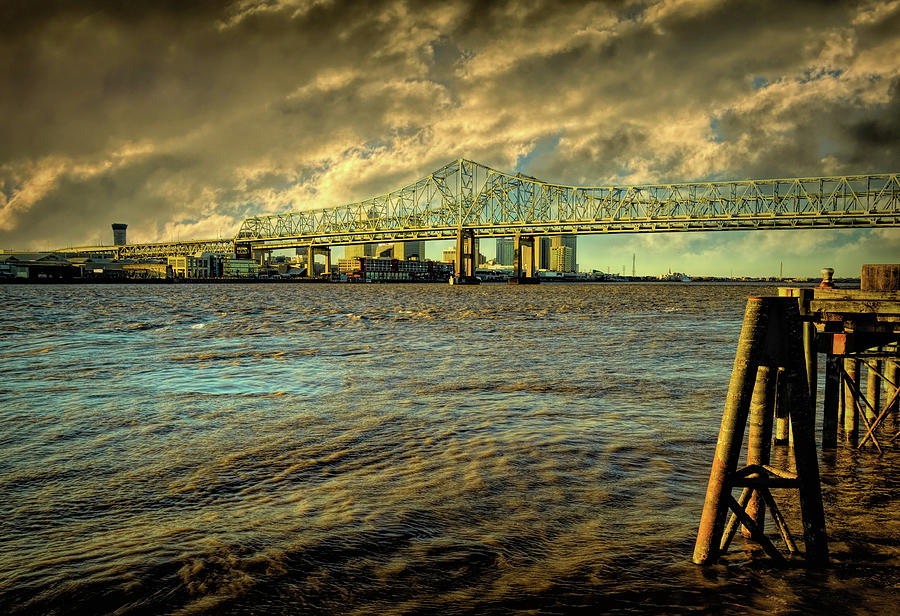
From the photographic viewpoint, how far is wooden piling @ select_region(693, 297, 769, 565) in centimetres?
487

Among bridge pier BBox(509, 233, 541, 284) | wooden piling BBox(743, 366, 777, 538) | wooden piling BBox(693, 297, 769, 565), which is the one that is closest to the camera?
wooden piling BBox(693, 297, 769, 565)

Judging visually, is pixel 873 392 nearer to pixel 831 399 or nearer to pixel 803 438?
pixel 831 399

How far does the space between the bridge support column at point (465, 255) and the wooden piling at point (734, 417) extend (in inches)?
5131

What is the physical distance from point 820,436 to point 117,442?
10.5 metres

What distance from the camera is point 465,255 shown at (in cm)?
14562

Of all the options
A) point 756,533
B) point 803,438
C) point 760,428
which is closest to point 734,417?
point 803,438

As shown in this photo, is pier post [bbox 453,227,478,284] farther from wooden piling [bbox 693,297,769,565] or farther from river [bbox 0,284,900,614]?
wooden piling [bbox 693,297,769,565]

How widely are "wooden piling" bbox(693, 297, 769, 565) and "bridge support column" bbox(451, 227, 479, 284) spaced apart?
130 metres

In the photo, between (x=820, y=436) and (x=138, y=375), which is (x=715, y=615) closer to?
(x=820, y=436)

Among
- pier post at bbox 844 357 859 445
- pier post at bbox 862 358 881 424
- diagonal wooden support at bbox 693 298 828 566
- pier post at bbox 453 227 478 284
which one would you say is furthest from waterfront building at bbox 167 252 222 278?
diagonal wooden support at bbox 693 298 828 566

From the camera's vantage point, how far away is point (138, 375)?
1532 centimetres

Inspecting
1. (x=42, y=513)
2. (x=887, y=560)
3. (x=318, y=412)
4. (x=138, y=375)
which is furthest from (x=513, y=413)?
(x=138, y=375)

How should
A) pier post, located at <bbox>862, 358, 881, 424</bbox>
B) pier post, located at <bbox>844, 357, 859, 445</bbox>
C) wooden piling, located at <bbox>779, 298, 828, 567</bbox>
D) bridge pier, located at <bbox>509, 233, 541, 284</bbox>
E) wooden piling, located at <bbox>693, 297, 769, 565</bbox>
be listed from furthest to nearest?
bridge pier, located at <bbox>509, 233, 541, 284</bbox> → pier post, located at <bbox>862, 358, 881, 424</bbox> → pier post, located at <bbox>844, 357, 859, 445</bbox> → wooden piling, located at <bbox>779, 298, 828, 567</bbox> → wooden piling, located at <bbox>693, 297, 769, 565</bbox>

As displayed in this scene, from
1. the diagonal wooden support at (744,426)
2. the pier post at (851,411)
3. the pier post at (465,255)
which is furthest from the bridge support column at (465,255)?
the diagonal wooden support at (744,426)
